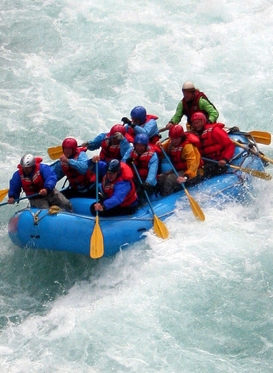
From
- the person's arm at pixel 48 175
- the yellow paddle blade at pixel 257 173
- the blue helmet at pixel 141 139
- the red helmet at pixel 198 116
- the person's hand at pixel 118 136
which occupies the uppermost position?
the red helmet at pixel 198 116

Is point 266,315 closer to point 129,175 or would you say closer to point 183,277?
point 183,277

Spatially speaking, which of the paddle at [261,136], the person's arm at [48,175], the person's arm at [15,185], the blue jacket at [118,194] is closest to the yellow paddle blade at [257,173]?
the paddle at [261,136]

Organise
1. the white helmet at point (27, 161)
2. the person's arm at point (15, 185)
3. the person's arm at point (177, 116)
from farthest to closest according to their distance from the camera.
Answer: the person's arm at point (177, 116)
the person's arm at point (15, 185)
the white helmet at point (27, 161)

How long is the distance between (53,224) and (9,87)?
17.6ft

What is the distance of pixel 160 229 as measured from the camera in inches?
307

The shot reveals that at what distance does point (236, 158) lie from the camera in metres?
9.11

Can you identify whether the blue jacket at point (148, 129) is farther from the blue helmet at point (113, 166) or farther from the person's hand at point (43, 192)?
the person's hand at point (43, 192)

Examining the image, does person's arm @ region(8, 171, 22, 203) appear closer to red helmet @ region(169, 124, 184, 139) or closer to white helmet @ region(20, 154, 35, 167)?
white helmet @ region(20, 154, 35, 167)

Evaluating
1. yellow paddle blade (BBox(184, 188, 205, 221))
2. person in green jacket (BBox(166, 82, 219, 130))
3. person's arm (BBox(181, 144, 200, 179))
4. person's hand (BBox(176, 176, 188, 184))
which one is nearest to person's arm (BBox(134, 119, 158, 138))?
person in green jacket (BBox(166, 82, 219, 130))

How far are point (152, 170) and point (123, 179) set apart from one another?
0.61 metres

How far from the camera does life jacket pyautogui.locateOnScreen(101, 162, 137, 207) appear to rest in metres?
7.77

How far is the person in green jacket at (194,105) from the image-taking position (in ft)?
29.7

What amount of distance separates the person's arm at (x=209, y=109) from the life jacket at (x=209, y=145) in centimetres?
23

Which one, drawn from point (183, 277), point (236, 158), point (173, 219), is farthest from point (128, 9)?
point (183, 277)
